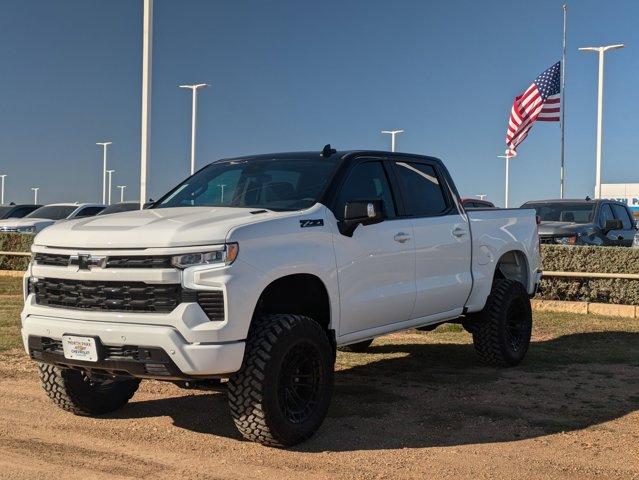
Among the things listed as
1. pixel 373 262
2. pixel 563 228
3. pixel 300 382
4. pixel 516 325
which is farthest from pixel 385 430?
pixel 563 228

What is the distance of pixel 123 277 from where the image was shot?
16.0 feet

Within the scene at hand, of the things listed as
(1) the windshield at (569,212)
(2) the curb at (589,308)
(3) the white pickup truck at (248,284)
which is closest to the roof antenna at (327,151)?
(3) the white pickup truck at (248,284)

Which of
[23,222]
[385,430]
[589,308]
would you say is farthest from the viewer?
[23,222]

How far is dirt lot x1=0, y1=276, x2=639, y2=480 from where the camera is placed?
4.75m

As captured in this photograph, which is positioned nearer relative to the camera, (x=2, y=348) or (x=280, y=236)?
(x=280, y=236)

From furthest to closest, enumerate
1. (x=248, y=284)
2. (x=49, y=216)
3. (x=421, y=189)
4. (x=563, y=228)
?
1. (x=49, y=216)
2. (x=563, y=228)
3. (x=421, y=189)
4. (x=248, y=284)

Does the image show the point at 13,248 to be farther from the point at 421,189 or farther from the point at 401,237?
the point at 401,237

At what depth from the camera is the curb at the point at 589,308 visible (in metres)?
12.1

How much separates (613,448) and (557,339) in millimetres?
5040

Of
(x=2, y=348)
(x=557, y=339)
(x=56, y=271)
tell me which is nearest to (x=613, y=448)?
(x=56, y=271)

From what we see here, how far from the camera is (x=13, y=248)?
750 inches

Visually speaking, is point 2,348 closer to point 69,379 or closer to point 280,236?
Answer: point 69,379

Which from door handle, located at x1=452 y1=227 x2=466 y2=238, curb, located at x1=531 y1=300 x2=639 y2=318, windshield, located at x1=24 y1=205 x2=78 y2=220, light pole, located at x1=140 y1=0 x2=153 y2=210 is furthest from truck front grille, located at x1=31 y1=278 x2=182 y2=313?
windshield, located at x1=24 y1=205 x2=78 y2=220

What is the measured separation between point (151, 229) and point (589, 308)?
921cm
